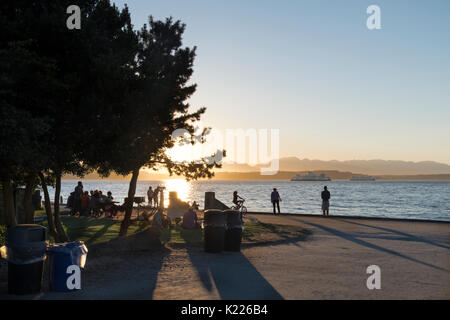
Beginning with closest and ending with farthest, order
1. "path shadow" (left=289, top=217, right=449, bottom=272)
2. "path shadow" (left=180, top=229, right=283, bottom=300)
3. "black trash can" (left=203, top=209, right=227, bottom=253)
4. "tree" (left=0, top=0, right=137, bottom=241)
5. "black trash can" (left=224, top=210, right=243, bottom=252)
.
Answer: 1. "path shadow" (left=180, top=229, right=283, bottom=300)
2. "path shadow" (left=289, top=217, right=449, bottom=272)
3. "tree" (left=0, top=0, right=137, bottom=241)
4. "black trash can" (left=203, top=209, right=227, bottom=253)
5. "black trash can" (left=224, top=210, right=243, bottom=252)

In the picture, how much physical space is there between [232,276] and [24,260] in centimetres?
401

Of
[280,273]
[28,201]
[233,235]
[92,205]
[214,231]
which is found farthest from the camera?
[92,205]

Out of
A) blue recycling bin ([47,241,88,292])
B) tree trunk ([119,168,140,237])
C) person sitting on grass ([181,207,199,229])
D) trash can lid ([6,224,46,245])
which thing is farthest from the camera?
person sitting on grass ([181,207,199,229])

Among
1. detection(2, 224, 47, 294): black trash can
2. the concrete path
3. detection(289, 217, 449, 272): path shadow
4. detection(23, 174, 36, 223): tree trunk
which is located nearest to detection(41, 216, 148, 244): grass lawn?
detection(23, 174, 36, 223): tree trunk

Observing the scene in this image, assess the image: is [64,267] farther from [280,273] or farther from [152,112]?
[152,112]

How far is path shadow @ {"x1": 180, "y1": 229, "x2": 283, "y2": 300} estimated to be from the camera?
7145 mm

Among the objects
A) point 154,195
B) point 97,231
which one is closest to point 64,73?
point 97,231

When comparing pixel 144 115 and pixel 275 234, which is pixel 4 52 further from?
pixel 275 234

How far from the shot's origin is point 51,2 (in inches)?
439

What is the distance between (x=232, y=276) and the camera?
8.62 m

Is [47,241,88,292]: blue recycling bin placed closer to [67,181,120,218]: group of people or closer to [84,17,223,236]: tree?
[84,17,223,236]: tree
